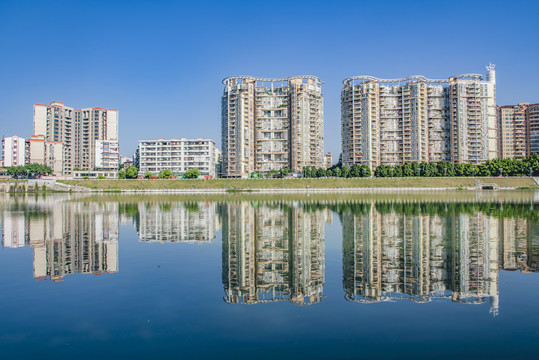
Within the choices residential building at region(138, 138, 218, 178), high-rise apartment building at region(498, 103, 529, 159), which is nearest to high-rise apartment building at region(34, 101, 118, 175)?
residential building at region(138, 138, 218, 178)

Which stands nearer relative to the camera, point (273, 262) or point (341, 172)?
point (273, 262)

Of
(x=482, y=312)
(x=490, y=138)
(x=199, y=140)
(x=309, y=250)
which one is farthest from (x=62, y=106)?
(x=482, y=312)

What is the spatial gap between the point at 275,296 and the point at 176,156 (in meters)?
134

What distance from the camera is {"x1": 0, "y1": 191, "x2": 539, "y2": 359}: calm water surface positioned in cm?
872

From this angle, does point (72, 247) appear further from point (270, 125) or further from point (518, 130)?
point (518, 130)

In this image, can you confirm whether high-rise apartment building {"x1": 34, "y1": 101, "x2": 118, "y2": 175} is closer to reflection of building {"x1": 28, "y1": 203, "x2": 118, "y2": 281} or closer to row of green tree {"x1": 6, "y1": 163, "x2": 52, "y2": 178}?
row of green tree {"x1": 6, "y1": 163, "x2": 52, "y2": 178}

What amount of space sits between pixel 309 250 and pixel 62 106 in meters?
151

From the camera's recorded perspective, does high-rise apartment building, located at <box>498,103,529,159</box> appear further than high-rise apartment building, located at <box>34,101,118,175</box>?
No

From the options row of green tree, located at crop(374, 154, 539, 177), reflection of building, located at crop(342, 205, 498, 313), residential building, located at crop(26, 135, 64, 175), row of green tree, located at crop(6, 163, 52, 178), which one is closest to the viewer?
reflection of building, located at crop(342, 205, 498, 313)

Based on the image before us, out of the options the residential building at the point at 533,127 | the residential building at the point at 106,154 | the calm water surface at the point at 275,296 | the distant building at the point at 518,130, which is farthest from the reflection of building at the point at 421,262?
the residential building at the point at 533,127

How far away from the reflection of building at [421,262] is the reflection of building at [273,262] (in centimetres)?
133

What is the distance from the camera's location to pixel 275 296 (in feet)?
39.7

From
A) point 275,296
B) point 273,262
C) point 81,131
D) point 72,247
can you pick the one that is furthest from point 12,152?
point 275,296

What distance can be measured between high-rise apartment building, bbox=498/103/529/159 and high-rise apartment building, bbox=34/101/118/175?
139m
